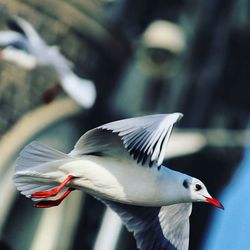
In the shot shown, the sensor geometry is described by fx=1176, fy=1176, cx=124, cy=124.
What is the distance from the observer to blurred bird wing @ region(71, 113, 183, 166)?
328 centimetres

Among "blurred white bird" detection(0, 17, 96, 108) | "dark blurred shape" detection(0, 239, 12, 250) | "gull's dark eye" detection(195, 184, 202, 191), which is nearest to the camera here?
"gull's dark eye" detection(195, 184, 202, 191)

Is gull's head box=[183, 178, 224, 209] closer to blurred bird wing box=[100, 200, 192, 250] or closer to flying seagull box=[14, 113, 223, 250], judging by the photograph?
flying seagull box=[14, 113, 223, 250]

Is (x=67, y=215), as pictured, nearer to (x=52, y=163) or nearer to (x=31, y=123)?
(x=31, y=123)

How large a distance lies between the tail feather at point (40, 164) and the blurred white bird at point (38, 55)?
2.05 meters

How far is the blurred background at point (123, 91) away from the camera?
17.9 ft

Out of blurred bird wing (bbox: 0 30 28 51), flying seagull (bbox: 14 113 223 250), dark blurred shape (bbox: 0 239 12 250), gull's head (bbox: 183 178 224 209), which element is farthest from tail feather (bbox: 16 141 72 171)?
blurred bird wing (bbox: 0 30 28 51)

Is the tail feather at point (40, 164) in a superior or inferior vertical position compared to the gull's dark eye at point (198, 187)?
inferior

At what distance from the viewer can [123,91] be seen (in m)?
5.66

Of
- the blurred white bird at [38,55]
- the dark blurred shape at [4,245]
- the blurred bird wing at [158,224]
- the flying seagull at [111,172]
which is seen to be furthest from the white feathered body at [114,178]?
the blurred white bird at [38,55]

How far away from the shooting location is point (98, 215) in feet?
18.1

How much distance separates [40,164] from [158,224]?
1.65ft

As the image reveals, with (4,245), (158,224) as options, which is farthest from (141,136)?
(4,245)

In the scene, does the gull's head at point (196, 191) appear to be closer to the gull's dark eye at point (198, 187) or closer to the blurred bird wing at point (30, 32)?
the gull's dark eye at point (198, 187)

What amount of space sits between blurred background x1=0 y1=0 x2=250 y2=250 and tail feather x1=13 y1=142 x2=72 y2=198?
1849 mm
